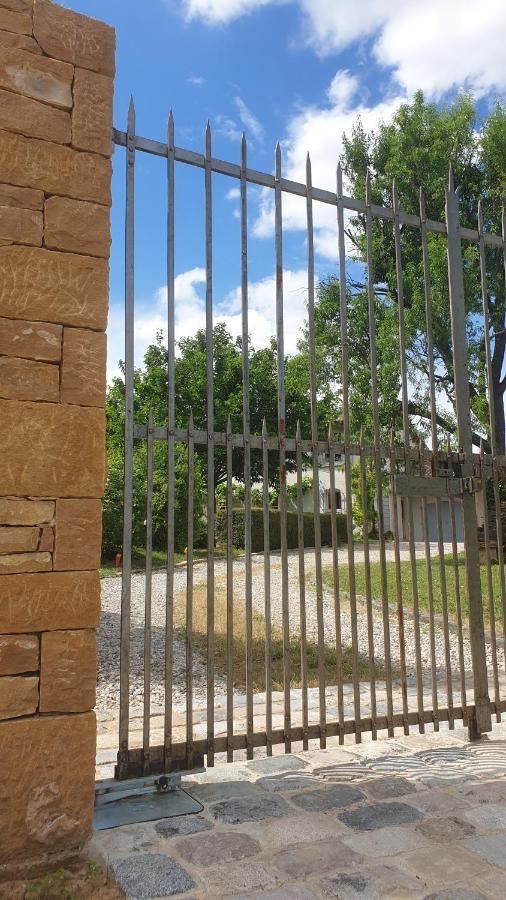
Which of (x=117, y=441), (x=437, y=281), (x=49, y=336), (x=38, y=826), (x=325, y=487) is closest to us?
(x=38, y=826)

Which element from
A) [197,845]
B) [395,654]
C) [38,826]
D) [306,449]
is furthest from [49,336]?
[395,654]

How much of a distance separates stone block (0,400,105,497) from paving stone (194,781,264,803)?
163cm

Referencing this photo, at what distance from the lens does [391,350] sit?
14.5 meters

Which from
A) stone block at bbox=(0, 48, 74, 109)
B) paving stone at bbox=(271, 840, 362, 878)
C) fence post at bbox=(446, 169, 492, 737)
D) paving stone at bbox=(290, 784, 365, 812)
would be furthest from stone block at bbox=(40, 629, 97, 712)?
fence post at bbox=(446, 169, 492, 737)

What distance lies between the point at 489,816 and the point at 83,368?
8.80 feet

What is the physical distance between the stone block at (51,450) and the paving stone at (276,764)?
195cm

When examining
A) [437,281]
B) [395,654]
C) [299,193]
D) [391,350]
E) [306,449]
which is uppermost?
[437,281]

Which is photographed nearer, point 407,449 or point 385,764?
point 385,764

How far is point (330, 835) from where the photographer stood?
2.79 meters

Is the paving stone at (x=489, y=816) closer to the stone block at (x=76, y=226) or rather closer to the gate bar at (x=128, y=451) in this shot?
the gate bar at (x=128, y=451)

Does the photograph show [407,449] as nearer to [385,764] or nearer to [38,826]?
[385,764]

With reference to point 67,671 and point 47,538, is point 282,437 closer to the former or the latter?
point 47,538

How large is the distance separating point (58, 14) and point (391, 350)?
40.1 feet

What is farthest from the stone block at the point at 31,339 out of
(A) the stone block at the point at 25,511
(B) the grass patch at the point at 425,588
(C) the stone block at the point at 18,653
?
(B) the grass patch at the point at 425,588
